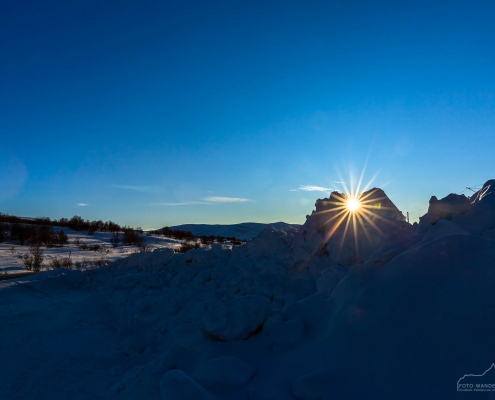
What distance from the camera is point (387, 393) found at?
2.19m

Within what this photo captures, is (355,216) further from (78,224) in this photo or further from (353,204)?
(78,224)

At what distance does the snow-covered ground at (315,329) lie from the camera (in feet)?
7.65

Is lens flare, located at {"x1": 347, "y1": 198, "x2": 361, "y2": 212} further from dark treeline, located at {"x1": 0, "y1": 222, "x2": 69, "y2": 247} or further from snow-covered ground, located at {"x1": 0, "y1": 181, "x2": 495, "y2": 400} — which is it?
dark treeline, located at {"x1": 0, "y1": 222, "x2": 69, "y2": 247}

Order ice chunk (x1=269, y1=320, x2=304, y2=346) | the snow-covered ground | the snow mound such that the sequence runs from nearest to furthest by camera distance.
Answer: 1. the snow-covered ground
2. ice chunk (x1=269, y1=320, x2=304, y2=346)
3. the snow mound

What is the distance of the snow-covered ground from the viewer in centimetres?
233

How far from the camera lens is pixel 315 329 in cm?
336

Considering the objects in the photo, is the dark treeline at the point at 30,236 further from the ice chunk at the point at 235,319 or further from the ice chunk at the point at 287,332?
the ice chunk at the point at 287,332

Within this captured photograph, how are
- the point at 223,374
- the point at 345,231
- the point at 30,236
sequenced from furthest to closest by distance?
the point at 30,236, the point at 345,231, the point at 223,374

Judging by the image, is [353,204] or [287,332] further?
[353,204]

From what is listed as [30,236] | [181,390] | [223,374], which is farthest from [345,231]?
A: [30,236]

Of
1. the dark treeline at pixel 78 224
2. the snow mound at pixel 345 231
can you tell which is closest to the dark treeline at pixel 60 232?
the dark treeline at pixel 78 224

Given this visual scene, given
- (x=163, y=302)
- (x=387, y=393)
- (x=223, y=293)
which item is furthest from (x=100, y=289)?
(x=387, y=393)

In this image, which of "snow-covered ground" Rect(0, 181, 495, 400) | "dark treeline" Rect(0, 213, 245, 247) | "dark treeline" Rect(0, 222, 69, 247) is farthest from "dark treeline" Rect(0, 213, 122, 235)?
"snow-covered ground" Rect(0, 181, 495, 400)

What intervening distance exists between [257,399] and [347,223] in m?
4.77
